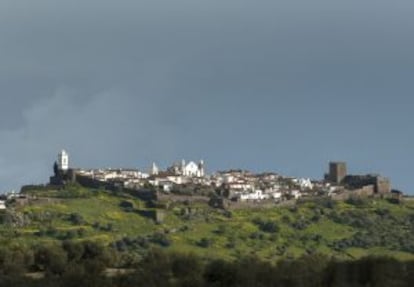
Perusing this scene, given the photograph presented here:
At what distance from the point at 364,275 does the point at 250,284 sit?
7.59 m

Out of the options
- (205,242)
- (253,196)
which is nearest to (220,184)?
(253,196)

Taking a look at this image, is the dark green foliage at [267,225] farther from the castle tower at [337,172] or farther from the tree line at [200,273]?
the tree line at [200,273]

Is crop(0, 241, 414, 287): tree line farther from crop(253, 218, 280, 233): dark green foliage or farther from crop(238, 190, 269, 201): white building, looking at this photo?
crop(238, 190, 269, 201): white building

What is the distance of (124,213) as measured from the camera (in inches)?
5207

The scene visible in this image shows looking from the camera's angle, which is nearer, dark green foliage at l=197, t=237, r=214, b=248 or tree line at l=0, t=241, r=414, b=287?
tree line at l=0, t=241, r=414, b=287

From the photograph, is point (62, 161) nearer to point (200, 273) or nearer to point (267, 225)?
point (267, 225)

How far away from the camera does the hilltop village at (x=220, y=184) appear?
145750mm

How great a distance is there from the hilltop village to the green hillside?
9.35ft

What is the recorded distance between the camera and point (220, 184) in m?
156

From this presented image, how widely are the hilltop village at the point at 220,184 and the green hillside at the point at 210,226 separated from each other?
2.85 meters

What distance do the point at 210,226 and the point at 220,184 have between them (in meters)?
26.4

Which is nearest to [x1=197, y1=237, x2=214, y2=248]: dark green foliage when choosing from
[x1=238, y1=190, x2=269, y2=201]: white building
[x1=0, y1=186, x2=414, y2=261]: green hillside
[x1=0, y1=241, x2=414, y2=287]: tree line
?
[x1=0, y1=186, x2=414, y2=261]: green hillside

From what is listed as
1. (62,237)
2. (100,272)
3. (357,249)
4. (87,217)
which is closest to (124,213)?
(87,217)

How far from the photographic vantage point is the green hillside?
119250 millimetres
